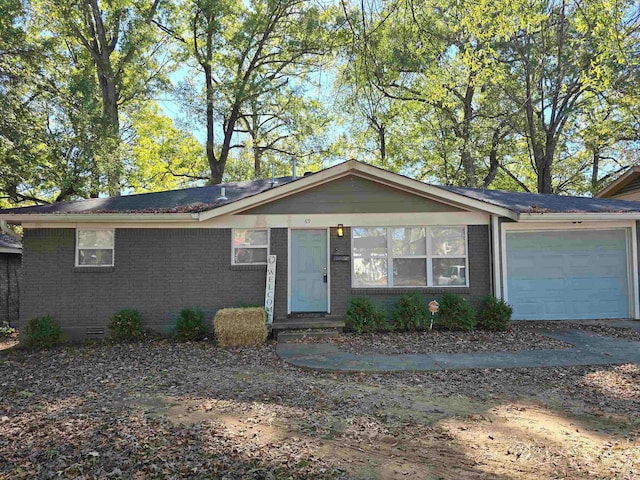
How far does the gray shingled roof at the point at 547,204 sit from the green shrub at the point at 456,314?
7.37 ft

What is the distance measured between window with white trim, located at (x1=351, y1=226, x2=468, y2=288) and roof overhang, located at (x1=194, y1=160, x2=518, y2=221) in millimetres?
751

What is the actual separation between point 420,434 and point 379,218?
5.90m

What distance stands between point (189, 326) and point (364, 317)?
11.8 ft

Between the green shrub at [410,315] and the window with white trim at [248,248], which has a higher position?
the window with white trim at [248,248]

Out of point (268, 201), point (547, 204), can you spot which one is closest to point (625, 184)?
point (547, 204)

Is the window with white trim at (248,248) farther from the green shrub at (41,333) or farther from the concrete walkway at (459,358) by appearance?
the green shrub at (41,333)

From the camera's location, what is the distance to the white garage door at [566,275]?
9.41 metres

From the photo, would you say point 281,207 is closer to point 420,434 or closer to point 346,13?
point 346,13

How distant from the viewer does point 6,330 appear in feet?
37.9

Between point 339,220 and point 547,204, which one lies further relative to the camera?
point 547,204

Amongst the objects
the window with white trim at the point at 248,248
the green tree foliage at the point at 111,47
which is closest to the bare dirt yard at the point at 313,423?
the window with white trim at the point at 248,248

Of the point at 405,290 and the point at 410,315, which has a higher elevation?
the point at 405,290

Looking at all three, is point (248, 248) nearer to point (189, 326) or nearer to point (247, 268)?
point (247, 268)

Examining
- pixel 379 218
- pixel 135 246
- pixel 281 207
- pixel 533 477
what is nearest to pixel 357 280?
pixel 379 218
